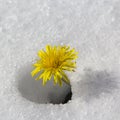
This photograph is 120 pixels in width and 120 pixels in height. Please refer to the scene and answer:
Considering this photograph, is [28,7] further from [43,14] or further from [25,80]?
[25,80]

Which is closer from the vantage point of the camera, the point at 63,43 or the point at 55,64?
the point at 55,64

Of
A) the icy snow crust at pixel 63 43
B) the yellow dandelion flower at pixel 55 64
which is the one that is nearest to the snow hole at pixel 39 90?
the icy snow crust at pixel 63 43

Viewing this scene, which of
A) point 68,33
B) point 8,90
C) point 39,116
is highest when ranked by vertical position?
point 68,33

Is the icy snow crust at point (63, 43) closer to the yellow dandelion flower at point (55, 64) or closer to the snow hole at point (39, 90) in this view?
the snow hole at point (39, 90)

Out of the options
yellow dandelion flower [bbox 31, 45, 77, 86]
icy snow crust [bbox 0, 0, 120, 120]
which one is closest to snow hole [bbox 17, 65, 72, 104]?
icy snow crust [bbox 0, 0, 120, 120]

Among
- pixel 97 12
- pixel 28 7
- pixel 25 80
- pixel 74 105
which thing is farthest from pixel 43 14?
pixel 74 105

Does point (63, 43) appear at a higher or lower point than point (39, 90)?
higher

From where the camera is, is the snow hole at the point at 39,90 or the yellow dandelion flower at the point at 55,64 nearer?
the yellow dandelion flower at the point at 55,64

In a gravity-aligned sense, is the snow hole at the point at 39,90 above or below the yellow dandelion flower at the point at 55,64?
below
